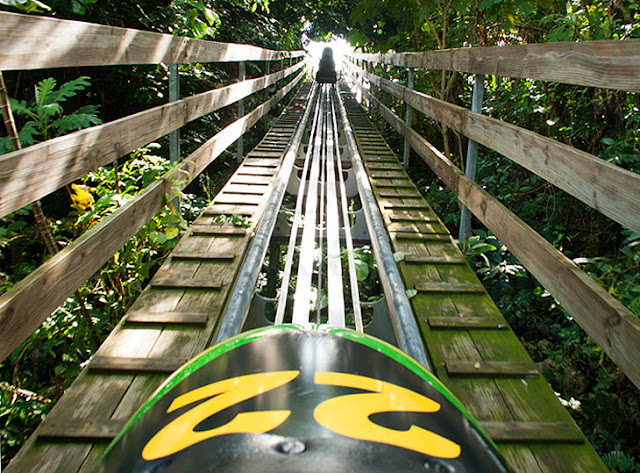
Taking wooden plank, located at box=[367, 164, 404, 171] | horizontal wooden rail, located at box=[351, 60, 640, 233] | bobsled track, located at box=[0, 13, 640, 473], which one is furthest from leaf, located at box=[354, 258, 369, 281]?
wooden plank, located at box=[367, 164, 404, 171]

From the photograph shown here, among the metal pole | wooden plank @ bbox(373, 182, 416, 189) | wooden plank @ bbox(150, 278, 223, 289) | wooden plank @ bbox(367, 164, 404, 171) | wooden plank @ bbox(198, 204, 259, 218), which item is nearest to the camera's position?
the metal pole

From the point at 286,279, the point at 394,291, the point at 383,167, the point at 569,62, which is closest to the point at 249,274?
the point at 286,279

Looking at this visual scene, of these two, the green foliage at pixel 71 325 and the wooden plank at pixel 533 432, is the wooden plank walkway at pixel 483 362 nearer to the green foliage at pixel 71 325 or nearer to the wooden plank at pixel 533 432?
the wooden plank at pixel 533 432

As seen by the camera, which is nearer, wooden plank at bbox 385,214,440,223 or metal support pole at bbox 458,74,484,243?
metal support pole at bbox 458,74,484,243

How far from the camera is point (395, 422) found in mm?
851

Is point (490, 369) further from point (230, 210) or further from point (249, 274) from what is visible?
point (230, 210)

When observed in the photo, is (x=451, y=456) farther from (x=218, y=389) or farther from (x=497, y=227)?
(x=497, y=227)

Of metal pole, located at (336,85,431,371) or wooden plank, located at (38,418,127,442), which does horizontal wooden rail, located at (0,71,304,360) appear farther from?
metal pole, located at (336,85,431,371)

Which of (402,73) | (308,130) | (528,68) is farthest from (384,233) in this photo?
(402,73)

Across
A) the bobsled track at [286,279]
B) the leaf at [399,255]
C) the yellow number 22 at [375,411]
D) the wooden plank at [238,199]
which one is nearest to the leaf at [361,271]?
the bobsled track at [286,279]

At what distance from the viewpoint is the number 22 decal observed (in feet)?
2.62

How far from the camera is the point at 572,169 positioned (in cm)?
176

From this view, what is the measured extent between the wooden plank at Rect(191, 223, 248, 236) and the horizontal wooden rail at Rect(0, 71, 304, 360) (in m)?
0.38

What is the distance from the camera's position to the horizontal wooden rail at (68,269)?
1312mm
